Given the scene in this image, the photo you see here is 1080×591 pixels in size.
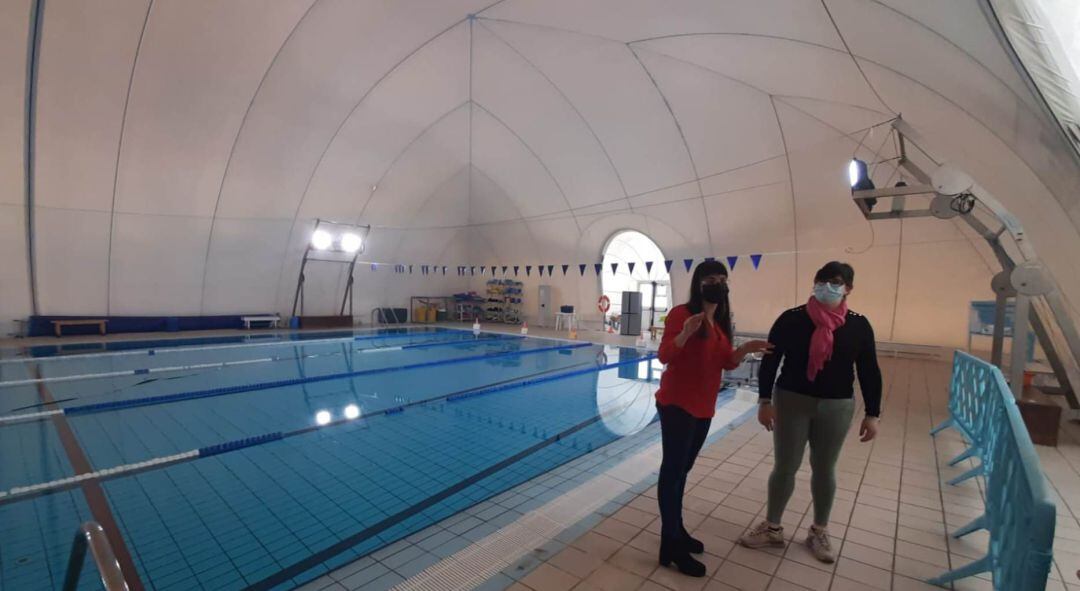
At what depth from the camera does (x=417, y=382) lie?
7.35m

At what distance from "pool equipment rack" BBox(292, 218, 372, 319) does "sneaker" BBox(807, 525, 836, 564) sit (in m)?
15.0

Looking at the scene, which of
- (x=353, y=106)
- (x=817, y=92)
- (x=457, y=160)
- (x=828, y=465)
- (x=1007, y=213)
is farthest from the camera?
(x=457, y=160)

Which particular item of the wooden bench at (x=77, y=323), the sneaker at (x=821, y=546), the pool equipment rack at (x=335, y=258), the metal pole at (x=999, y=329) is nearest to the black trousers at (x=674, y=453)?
the sneaker at (x=821, y=546)

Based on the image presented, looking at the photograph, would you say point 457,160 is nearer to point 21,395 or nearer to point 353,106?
point 353,106

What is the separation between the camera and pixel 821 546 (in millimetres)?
2340

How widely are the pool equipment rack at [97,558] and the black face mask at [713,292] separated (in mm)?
2206

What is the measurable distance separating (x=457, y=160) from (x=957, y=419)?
15.1 metres

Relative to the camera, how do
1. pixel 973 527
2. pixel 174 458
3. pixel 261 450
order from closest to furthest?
1. pixel 973 527
2. pixel 174 458
3. pixel 261 450

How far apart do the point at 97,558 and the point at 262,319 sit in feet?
47.2

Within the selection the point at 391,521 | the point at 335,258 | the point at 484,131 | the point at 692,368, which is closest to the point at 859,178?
the point at 692,368

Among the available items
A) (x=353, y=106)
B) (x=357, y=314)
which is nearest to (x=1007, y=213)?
(x=353, y=106)

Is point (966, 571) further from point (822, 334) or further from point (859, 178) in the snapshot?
point (859, 178)

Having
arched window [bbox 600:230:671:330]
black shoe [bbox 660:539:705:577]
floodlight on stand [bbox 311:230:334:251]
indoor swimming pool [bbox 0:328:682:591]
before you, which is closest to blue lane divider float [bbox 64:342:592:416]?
indoor swimming pool [bbox 0:328:682:591]

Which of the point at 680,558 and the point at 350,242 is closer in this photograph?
the point at 680,558
